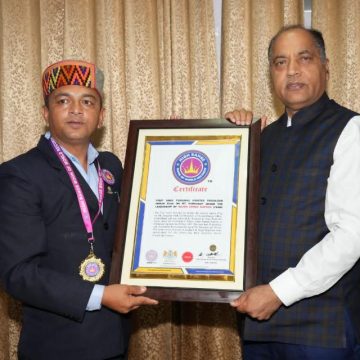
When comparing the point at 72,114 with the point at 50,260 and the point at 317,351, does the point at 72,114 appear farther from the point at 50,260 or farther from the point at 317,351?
the point at 317,351

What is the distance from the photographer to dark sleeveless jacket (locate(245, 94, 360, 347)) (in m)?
1.63

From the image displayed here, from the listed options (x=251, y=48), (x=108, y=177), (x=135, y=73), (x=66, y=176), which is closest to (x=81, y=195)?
(x=66, y=176)

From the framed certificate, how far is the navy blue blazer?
5.5 inches

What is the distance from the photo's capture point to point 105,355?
5.68ft

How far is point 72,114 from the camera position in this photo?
186cm

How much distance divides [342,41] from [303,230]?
1276 mm

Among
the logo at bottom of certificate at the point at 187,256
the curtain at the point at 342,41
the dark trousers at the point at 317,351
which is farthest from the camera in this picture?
the curtain at the point at 342,41

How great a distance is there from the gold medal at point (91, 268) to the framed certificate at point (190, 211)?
6 cm

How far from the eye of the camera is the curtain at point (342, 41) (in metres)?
2.48

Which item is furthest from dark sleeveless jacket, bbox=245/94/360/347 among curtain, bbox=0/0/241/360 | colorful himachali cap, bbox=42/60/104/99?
curtain, bbox=0/0/241/360

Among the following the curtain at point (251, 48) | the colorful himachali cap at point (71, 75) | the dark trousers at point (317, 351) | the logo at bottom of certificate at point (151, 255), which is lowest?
the dark trousers at point (317, 351)

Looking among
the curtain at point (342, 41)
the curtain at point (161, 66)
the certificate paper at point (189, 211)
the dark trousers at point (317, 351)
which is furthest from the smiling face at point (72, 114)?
the curtain at point (342, 41)

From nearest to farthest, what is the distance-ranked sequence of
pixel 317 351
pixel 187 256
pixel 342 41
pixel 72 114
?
pixel 317 351 < pixel 187 256 < pixel 72 114 < pixel 342 41

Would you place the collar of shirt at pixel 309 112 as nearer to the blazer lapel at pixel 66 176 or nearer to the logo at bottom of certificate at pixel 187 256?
the logo at bottom of certificate at pixel 187 256
